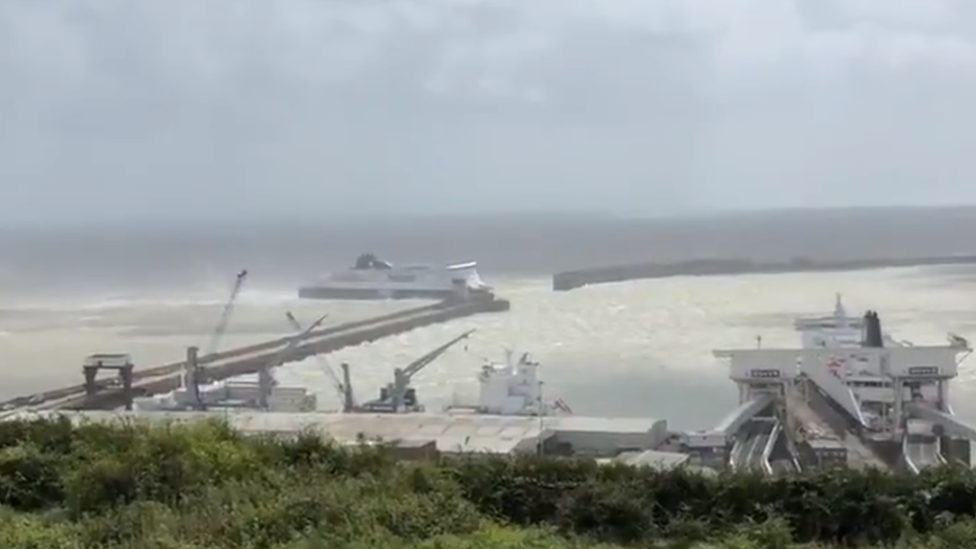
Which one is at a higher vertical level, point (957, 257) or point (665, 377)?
point (957, 257)

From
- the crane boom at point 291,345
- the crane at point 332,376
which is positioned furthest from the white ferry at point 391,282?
the crane at point 332,376

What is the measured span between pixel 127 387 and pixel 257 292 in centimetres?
1574

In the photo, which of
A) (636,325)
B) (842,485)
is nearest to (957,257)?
(636,325)

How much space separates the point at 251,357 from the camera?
1623 centimetres

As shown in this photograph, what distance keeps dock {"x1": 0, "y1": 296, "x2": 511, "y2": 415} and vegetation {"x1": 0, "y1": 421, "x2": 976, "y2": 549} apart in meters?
4.84

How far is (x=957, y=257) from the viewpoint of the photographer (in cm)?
3578

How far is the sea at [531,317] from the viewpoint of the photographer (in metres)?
13.4

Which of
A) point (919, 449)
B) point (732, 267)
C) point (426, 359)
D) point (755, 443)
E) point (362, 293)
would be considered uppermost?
point (732, 267)

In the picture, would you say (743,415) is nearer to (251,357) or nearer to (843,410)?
(843,410)

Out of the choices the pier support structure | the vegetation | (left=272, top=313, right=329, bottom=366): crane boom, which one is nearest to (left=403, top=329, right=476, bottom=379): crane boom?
(left=272, top=313, right=329, bottom=366): crane boom

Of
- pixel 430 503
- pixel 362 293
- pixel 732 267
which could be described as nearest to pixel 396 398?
pixel 430 503

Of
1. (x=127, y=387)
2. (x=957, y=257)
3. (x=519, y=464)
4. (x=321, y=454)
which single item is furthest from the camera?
(x=957, y=257)

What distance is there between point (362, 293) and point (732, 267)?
1110cm

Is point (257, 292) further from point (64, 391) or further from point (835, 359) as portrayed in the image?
point (835, 359)
